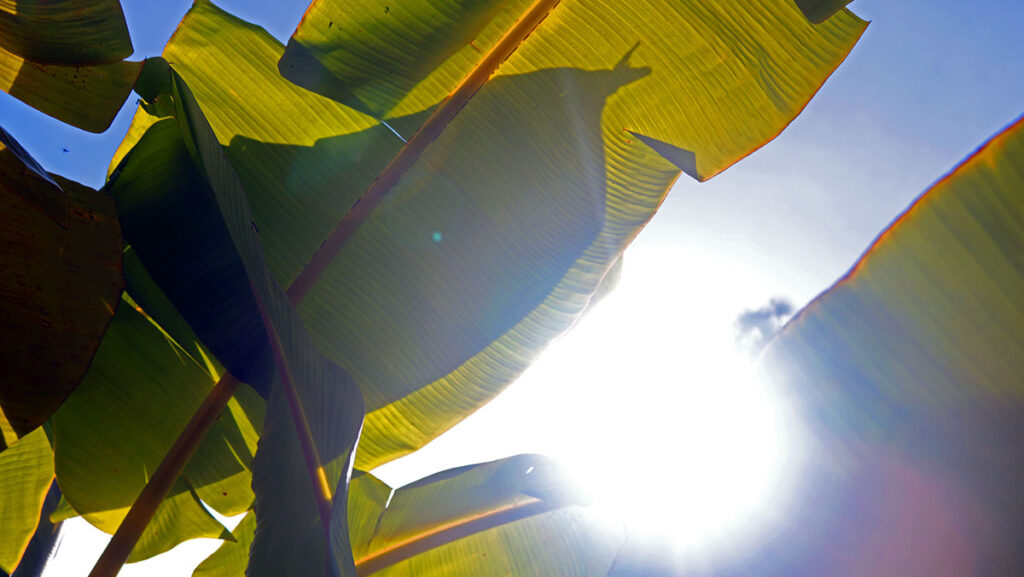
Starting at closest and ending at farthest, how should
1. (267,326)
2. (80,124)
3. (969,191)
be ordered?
(969,191) → (267,326) → (80,124)

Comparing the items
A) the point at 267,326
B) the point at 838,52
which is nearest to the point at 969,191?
the point at 838,52

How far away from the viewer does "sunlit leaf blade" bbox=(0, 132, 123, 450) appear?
29.2 inches

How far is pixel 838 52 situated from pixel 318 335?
1.06 meters

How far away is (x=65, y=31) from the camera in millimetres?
792

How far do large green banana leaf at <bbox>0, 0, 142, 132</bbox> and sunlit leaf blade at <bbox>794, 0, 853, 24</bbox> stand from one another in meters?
0.94

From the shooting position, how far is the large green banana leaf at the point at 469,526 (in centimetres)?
128

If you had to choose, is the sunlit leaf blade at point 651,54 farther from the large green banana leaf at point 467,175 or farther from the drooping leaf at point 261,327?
the drooping leaf at point 261,327

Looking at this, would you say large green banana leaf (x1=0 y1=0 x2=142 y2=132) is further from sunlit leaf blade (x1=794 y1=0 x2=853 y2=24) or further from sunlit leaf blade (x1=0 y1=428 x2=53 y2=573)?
sunlit leaf blade (x1=794 y1=0 x2=853 y2=24)

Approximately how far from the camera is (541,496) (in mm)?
1331

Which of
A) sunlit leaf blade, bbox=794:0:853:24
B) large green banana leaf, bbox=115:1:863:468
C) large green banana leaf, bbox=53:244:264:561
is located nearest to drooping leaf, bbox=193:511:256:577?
large green banana leaf, bbox=53:244:264:561

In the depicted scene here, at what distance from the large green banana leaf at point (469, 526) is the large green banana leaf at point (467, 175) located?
0.92ft

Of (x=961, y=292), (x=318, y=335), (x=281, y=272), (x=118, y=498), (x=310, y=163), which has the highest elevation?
(x=310, y=163)

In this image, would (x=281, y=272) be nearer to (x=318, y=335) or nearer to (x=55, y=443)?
(x=318, y=335)

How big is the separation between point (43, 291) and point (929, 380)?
3.49 feet
